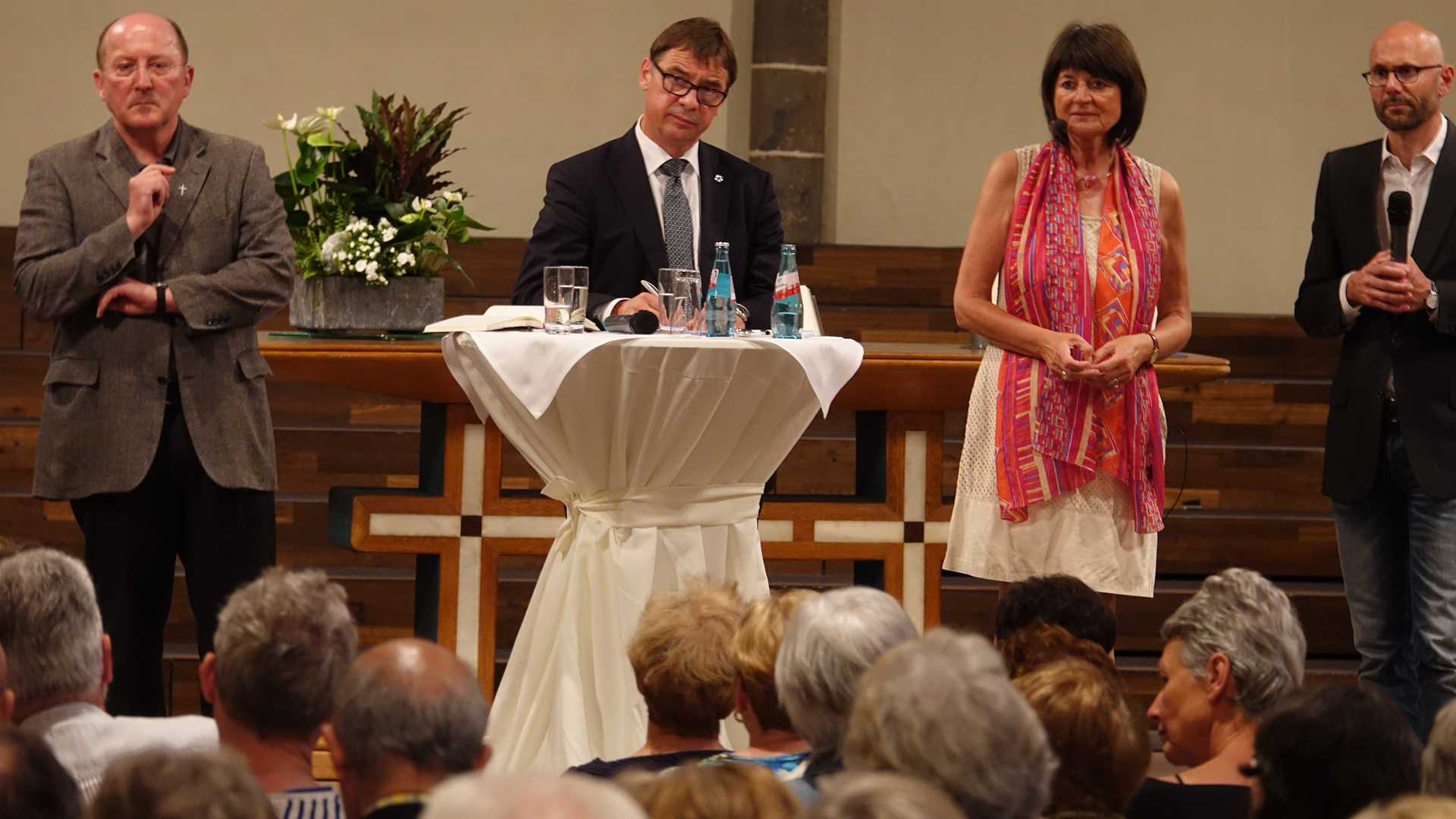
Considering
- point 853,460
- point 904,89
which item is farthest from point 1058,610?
point 904,89

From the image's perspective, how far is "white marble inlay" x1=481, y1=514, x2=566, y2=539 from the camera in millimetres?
3725

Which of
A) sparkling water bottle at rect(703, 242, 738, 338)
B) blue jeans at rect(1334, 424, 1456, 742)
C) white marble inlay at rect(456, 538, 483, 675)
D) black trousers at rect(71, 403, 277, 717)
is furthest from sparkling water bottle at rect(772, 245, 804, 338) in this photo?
blue jeans at rect(1334, 424, 1456, 742)

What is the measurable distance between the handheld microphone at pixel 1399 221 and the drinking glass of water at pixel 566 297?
177 centimetres

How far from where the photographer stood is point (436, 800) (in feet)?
4.02

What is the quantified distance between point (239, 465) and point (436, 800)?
7.40 feet

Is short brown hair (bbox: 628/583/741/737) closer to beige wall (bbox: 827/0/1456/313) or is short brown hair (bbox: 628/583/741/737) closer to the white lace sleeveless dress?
the white lace sleeveless dress

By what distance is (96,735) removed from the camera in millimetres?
1965

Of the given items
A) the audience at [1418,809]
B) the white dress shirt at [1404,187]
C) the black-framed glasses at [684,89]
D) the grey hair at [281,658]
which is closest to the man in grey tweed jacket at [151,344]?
the black-framed glasses at [684,89]

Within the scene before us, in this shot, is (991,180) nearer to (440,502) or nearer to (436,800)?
(440,502)

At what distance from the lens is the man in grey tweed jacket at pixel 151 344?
3.26 m

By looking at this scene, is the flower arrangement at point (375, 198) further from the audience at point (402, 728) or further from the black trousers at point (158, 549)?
the audience at point (402, 728)

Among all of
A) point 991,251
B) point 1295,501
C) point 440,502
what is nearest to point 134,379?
point 440,502

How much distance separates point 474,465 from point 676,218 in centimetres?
75

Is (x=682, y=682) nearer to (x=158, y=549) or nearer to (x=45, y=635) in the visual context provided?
(x=45, y=635)
